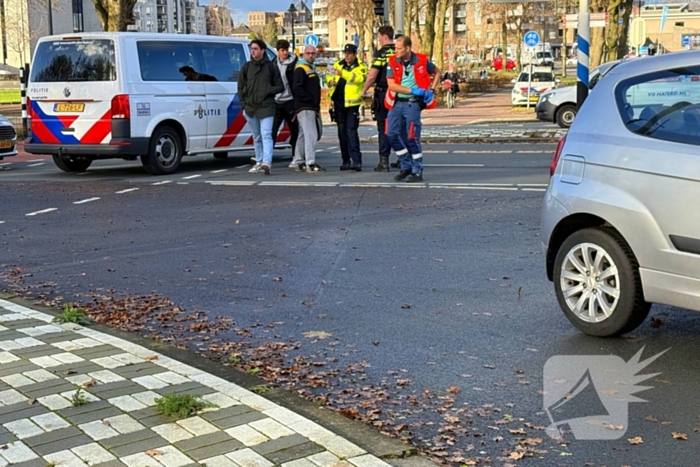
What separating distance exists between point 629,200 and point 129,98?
10452 millimetres

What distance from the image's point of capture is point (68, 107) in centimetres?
1512

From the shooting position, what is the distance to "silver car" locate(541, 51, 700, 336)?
214 inches

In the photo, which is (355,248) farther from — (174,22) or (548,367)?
(174,22)

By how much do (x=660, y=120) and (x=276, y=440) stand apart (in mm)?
2951

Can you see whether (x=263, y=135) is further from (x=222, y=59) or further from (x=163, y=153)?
(x=222, y=59)

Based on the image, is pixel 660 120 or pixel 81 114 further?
pixel 81 114

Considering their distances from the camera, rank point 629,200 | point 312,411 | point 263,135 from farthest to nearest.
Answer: point 263,135
point 629,200
point 312,411

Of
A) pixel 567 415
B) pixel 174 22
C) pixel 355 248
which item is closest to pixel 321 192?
pixel 355 248

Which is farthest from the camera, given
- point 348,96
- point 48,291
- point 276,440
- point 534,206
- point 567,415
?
point 348,96

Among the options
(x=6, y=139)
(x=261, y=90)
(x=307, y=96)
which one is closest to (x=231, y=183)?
(x=261, y=90)

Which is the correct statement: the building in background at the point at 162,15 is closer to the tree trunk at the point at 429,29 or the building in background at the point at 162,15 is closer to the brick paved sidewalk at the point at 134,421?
the tree trunk at the point at 429,29

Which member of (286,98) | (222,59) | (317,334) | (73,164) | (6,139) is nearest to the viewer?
(317,334)

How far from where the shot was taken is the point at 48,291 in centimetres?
762

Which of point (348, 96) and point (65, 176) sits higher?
point (348, 96)
